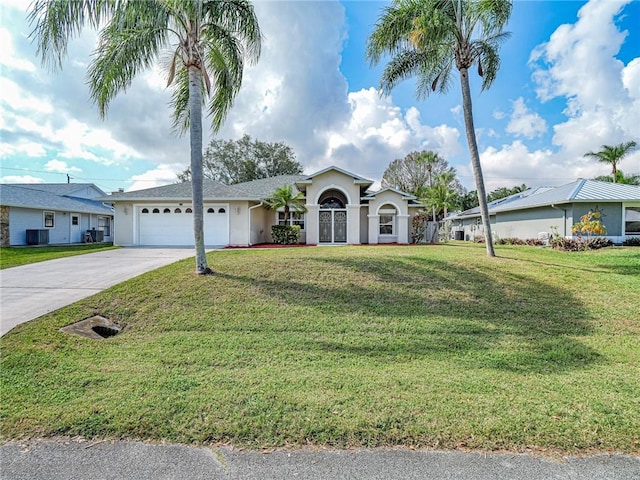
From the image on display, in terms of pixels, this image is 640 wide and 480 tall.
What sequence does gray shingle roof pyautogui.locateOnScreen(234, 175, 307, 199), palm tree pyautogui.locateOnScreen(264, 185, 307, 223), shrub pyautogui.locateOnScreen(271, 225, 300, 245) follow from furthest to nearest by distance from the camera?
gray shingle roof pyautogui.locateOnScreen(234, 175, 307, 199)
shrub pyautogui.locateOnScreen(271, 225, 300, 245)
palm tree pyautogui.locateOnScreen(264, 185, 307, 223)

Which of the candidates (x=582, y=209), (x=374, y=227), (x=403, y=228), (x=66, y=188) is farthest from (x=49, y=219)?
(x=582, y=209)

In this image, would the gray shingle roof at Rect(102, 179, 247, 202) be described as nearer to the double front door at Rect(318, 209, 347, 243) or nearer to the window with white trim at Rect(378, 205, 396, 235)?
the double front door at Rect(318, 209, 347, 243)

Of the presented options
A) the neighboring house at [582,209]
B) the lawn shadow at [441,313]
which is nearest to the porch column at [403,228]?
the neighboring house at [582,209]

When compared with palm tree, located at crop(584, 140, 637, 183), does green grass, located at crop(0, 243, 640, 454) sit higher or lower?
lower

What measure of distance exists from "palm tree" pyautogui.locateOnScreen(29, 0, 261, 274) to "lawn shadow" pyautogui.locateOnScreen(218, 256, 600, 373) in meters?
3.56

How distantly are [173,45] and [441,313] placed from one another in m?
9.85

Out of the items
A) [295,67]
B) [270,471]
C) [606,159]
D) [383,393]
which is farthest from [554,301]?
[606,159]

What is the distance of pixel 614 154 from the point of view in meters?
28.5

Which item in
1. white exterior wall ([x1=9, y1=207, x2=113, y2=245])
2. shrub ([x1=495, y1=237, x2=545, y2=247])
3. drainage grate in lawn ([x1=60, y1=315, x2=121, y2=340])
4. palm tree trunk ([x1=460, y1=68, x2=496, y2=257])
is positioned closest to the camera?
drainage grate in lawn ([x1=60, y1=315, x2=121, y2=340])

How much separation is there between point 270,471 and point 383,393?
163 centimetres

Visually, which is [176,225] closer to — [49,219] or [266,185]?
[266,185]

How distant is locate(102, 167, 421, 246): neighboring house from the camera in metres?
18.3

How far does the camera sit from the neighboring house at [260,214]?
18297mm

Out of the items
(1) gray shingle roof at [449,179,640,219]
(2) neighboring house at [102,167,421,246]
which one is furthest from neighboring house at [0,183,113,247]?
(1) gray shingle roof at [449,179,640,219]
